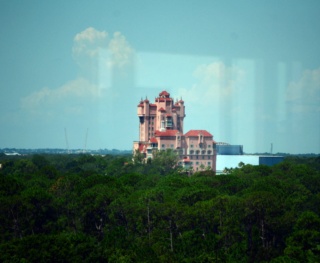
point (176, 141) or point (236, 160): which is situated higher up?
point (176, 141)

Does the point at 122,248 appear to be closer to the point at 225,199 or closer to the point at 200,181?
the point at 225,199

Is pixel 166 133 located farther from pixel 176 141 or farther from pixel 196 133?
pixel 196 133

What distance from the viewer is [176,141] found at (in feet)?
303

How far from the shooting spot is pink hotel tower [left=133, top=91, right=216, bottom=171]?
3644 inches

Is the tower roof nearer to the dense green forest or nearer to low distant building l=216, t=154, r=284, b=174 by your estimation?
low distant building l=216, t=154, r=284, b=174

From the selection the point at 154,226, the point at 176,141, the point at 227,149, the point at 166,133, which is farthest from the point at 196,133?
the point at 154,226

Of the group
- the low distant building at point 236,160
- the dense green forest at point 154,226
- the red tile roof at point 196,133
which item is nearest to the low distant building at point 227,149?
the low distant building at point 236,160

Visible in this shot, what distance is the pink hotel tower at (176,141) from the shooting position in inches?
3644

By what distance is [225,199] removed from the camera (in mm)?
37844

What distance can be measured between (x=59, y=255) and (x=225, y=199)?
10888 mm

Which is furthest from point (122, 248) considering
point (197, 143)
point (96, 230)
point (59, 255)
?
point (197, 143)

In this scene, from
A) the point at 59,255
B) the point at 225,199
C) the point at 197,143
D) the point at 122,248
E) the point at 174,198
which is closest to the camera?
the point at 59,255

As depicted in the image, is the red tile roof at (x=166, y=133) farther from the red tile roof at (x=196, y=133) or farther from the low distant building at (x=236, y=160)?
the low distant building at (x=236, y=160)

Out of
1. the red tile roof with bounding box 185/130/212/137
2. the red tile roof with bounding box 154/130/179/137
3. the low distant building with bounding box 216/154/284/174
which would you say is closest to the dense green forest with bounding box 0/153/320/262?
the red tile roof with bounding box 154/130/179/137
